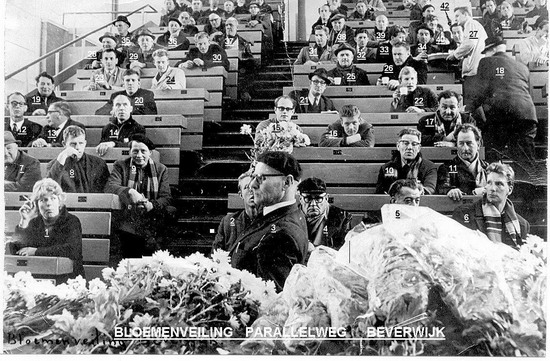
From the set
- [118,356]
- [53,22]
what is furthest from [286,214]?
[53,22]

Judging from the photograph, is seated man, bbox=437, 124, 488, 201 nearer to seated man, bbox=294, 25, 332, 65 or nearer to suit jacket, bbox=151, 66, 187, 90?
seated man, bbox=294, 25, 332, 65

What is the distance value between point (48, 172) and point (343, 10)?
1421 millimetres

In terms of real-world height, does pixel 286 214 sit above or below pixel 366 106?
below

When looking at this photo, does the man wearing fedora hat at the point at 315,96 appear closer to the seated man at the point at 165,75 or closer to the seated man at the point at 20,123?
the seated man at the point at 165,75

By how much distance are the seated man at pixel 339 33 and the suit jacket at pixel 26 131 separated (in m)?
1.30

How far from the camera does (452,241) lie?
227 centimetres

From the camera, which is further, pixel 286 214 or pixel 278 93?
pixel 278 93

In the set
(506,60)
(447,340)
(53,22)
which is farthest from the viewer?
(53,22)

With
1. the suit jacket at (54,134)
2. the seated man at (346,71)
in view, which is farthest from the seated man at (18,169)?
the seated man at (346,71)

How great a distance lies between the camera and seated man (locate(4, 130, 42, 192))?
245cm

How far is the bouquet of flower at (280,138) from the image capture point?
2.39 meters

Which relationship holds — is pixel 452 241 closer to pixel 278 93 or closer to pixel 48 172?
pixel 278 93

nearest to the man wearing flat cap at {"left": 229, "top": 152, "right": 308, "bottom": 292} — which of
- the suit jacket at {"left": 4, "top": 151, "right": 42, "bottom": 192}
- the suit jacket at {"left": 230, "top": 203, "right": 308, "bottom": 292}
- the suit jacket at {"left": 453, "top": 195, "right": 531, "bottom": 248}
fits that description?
the suit jacket at {"left": 230, "top": 203, "right": 308, "bottom": 292}

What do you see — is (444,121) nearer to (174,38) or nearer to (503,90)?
(503,90)
